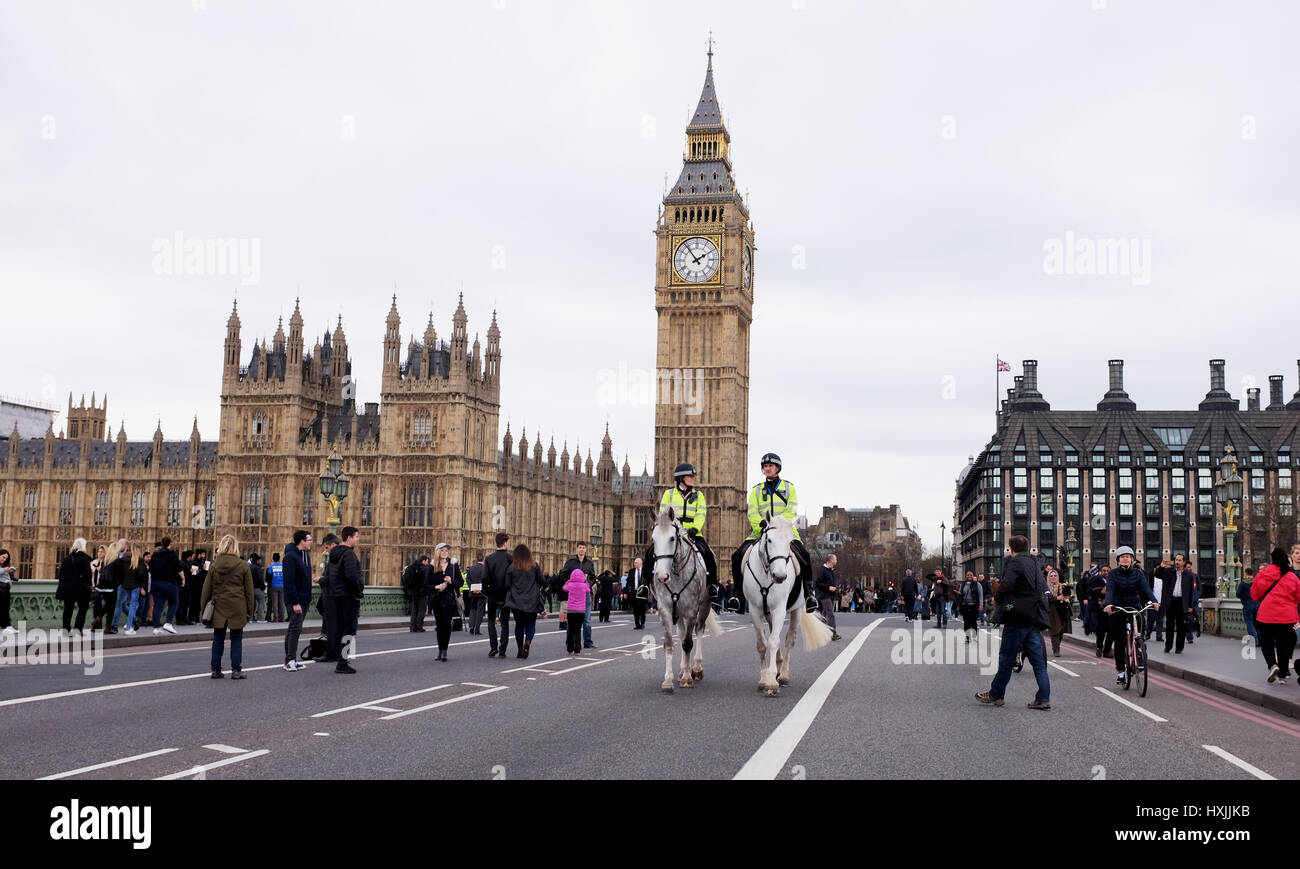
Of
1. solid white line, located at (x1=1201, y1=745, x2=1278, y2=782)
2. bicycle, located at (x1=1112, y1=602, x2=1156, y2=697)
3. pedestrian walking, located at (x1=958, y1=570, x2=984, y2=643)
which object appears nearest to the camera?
solid white line, located at (x1=1201, y1=745, x2=1278, y2=782)

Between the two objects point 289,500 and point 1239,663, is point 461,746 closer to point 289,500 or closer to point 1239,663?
point 1239,663

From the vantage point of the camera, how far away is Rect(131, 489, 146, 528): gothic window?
87062 mm

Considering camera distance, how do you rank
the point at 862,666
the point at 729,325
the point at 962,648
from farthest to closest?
the point at 729,325 < the point at 962,648 < the point at 862,666

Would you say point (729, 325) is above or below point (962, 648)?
above

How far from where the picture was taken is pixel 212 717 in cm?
1114

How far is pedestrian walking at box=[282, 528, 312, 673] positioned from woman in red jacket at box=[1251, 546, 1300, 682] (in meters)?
13.0

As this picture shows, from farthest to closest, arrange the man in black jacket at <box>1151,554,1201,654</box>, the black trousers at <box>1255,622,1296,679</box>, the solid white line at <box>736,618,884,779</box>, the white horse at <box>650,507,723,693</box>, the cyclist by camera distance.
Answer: the man in black jacket at <box>1151,554,1201,654</box>, the black trousers at <box>1255,622,1296,679</box>, the cyclist, the white horse at <box>650,507,723,693</box>, the solid white line at <box>736,618,884,779</box>

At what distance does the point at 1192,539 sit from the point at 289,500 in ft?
301

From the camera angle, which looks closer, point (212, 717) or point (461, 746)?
point (461, 746)

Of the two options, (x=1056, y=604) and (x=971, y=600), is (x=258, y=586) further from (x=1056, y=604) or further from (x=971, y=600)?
(x=1056, y=604)

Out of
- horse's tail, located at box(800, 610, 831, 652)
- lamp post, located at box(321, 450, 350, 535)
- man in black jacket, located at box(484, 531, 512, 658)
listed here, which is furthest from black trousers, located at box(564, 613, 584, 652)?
lamp post, located at box(321, 450, 350, 535)

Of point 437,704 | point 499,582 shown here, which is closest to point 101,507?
point 499,582

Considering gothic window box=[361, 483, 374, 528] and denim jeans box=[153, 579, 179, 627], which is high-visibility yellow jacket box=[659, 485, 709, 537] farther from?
gothic window box=[361, 483, 374, 528]
